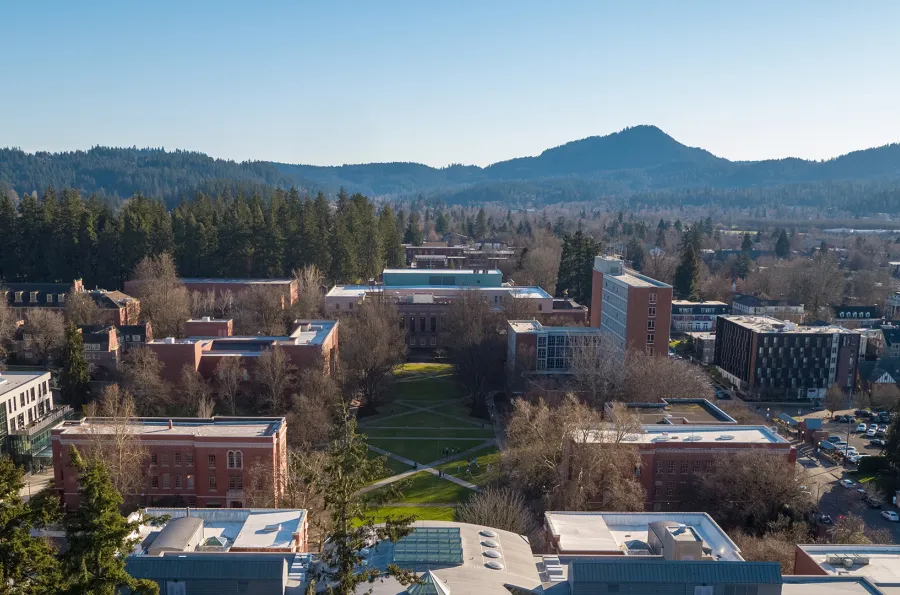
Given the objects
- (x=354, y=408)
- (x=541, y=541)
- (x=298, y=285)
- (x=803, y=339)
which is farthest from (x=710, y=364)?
(x=541, y=541)

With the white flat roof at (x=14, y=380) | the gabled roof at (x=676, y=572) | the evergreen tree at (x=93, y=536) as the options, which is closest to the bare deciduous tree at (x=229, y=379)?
the white flat roof at (x=14, y=380)

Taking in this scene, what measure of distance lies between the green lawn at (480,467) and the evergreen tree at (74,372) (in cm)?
2335

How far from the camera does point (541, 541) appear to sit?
25.7 m

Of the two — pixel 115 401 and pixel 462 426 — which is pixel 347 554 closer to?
pixel 115 401

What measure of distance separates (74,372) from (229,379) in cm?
1000

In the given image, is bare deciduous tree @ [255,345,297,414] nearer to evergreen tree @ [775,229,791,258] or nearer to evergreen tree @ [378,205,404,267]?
evergreen tree @ [378,205,404,267]

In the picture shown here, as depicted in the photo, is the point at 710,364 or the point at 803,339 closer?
the point at 803,339

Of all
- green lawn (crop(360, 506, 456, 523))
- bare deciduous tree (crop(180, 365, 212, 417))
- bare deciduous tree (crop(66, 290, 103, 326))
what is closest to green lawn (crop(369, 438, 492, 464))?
green lawn (crop(360, 506, 456, 523))

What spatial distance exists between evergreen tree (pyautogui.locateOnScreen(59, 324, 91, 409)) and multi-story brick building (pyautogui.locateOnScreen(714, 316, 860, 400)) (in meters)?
46.4

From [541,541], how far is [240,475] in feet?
48.2

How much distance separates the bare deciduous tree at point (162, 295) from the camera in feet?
181

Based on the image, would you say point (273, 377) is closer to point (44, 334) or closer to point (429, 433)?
point (429, 433)

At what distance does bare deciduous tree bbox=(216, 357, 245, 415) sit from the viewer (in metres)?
43.0

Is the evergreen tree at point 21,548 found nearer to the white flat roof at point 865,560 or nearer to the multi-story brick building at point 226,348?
the white flat roof at point 865,560
